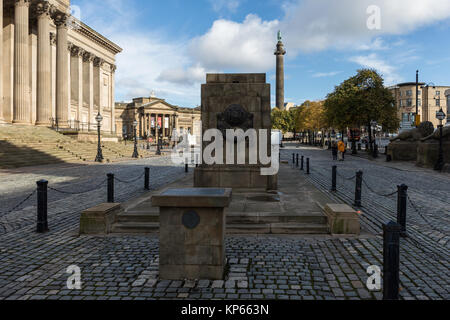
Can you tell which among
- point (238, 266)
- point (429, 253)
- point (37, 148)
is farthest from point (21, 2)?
point (429, 253)

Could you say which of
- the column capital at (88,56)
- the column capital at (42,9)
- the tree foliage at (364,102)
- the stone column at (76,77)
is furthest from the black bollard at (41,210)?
the column capital at (88,56)

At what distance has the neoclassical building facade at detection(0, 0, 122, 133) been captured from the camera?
1238 inches

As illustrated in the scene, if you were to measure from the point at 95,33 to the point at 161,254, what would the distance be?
185ft

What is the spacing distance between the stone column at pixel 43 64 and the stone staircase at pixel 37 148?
285 cm

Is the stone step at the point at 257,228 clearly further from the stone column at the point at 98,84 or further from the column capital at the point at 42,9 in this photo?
the stone column at the point at 98,84

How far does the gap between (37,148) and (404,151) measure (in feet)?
108

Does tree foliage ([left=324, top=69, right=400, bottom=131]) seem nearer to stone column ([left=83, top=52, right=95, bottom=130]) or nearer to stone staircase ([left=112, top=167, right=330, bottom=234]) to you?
stone staircase ([left=112, top=167, right=330, bottom=234])

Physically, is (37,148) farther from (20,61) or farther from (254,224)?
(254,224)

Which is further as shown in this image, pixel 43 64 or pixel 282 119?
pixel 282 119

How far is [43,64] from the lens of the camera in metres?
34.7

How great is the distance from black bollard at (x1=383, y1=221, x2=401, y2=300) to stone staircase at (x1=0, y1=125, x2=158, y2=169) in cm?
2432

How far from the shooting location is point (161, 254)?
4.62m

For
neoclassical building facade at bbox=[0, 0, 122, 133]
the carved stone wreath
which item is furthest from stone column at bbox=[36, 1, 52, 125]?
the carved stone wreath
